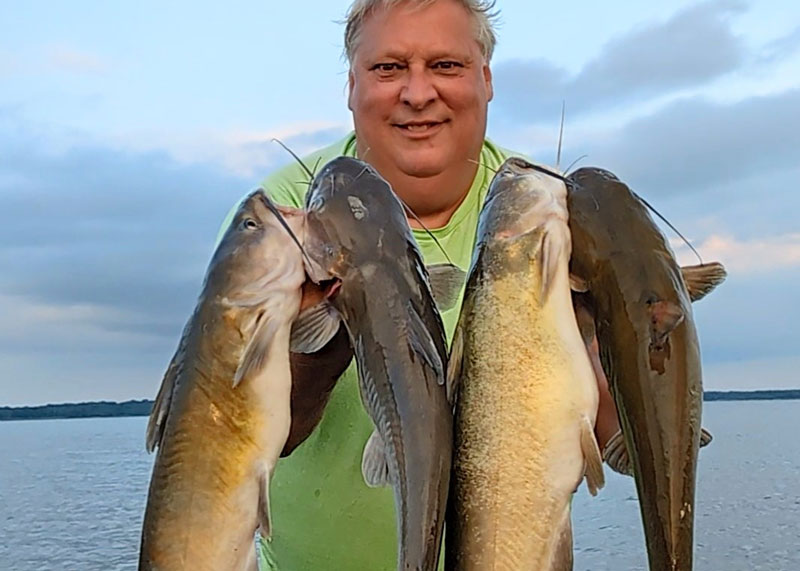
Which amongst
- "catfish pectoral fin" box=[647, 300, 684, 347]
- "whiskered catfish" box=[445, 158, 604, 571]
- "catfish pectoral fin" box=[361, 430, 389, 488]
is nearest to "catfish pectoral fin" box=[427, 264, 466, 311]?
"whiskered catfish" box=[445, 158, 604, 571]

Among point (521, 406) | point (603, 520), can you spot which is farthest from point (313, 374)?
point (603, 520)

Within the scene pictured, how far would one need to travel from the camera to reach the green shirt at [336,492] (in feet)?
13.5

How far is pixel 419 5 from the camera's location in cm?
409

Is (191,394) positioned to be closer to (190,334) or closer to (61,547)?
(190,334)

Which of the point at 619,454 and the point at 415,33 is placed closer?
the point at 619,454

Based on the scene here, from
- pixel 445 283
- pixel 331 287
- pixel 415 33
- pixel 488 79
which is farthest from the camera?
pixel 488 79

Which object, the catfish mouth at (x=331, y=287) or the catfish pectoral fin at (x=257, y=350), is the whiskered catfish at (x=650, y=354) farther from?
the catfish pectoral fin at (x=257, y=350)

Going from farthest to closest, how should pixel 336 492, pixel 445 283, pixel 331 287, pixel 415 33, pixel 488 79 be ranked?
pixel 488 79, pixel 336 492, pixel 415 33, pixel 445 283, pixel 331 287

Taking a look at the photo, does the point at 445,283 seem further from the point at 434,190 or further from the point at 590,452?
the point at 434,190

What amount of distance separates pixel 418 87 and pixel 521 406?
1.81m

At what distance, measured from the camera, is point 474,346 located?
2881mm

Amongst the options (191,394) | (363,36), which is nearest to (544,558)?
(191,394)

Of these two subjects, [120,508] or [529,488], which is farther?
[120,508]

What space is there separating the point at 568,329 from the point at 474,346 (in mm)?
289
